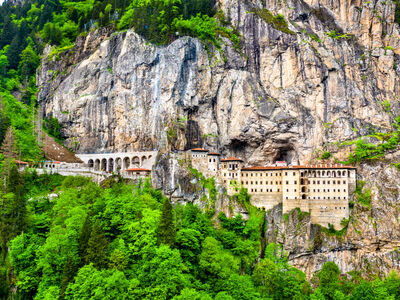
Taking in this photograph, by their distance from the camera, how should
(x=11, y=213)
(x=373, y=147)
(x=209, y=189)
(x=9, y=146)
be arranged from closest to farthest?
(x=11, y=213)
(x=9, y=146)
(x=209, y=189)
(x=373, y=147)

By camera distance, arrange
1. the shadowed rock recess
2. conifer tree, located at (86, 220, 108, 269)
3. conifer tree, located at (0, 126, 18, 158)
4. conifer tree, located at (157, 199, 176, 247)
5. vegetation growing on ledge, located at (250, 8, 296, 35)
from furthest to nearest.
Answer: vegetation growing on ledge, located at (250, 8, 296, 35)
the shadowed rock recess
conifer tree, located at (0, 126, 18, 158)
conifer tree, located at (157, 199, 176, 247)
conifer tree, located at (86, 220, 108, 269)

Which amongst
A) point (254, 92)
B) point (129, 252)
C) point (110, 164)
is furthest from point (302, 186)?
point (110, 164)

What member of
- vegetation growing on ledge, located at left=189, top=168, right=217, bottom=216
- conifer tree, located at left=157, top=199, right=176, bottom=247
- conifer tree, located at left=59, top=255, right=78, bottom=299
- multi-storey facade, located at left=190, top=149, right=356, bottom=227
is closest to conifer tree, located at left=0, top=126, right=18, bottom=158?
conifer tree, located at left=59, top=255, right=78, bottom=299

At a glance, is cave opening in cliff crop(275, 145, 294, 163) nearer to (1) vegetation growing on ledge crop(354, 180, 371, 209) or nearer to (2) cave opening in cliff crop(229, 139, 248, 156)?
(2) cave opening in cliff crop(229, 139, 248, 156)

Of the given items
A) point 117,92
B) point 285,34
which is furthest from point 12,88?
point 285,34

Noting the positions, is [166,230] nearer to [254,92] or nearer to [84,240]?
[84,240]

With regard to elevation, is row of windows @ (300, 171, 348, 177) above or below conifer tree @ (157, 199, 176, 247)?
above
